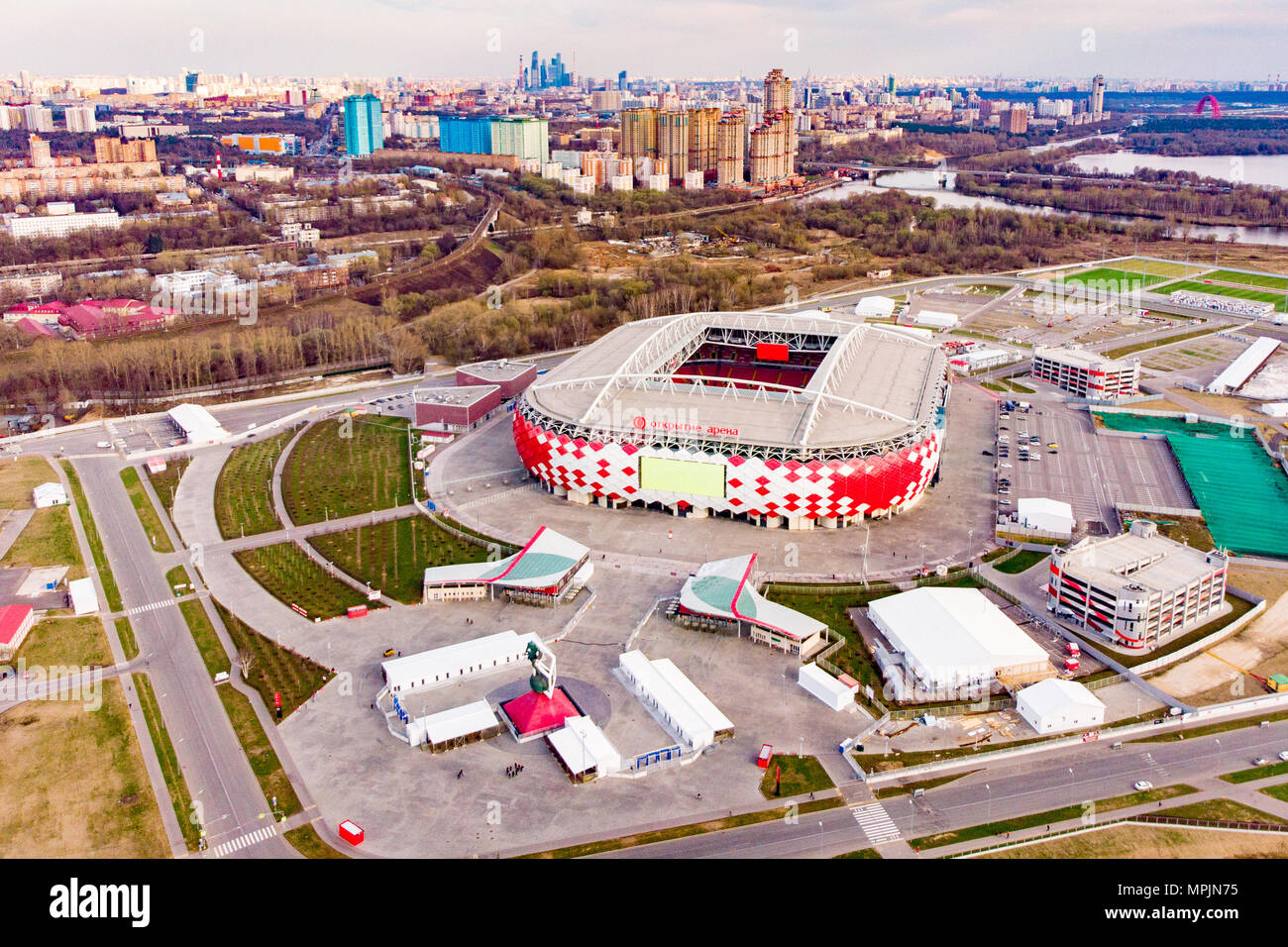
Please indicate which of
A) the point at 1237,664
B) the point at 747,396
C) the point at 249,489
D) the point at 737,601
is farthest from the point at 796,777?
the point at 249,489

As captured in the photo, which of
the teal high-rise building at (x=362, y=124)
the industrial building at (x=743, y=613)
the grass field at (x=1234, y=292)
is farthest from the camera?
the teal high-rise building at (x=362, y=124)

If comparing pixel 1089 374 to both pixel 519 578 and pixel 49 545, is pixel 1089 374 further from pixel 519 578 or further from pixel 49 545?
pixel 49 545

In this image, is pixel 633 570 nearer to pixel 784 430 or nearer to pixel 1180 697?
pixel 784 430

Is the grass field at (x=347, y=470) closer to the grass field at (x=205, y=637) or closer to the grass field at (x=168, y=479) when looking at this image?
the grass field at (x=168, y=479)

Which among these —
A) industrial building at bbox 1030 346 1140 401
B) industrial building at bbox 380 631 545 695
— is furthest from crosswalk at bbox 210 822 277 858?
industrial building at bbox 1030 346 1140 401

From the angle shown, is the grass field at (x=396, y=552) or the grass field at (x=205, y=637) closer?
the grass field at (x=205, y=637)

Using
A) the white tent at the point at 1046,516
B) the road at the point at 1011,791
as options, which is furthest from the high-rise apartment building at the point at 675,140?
the road at the point at 1011,791
